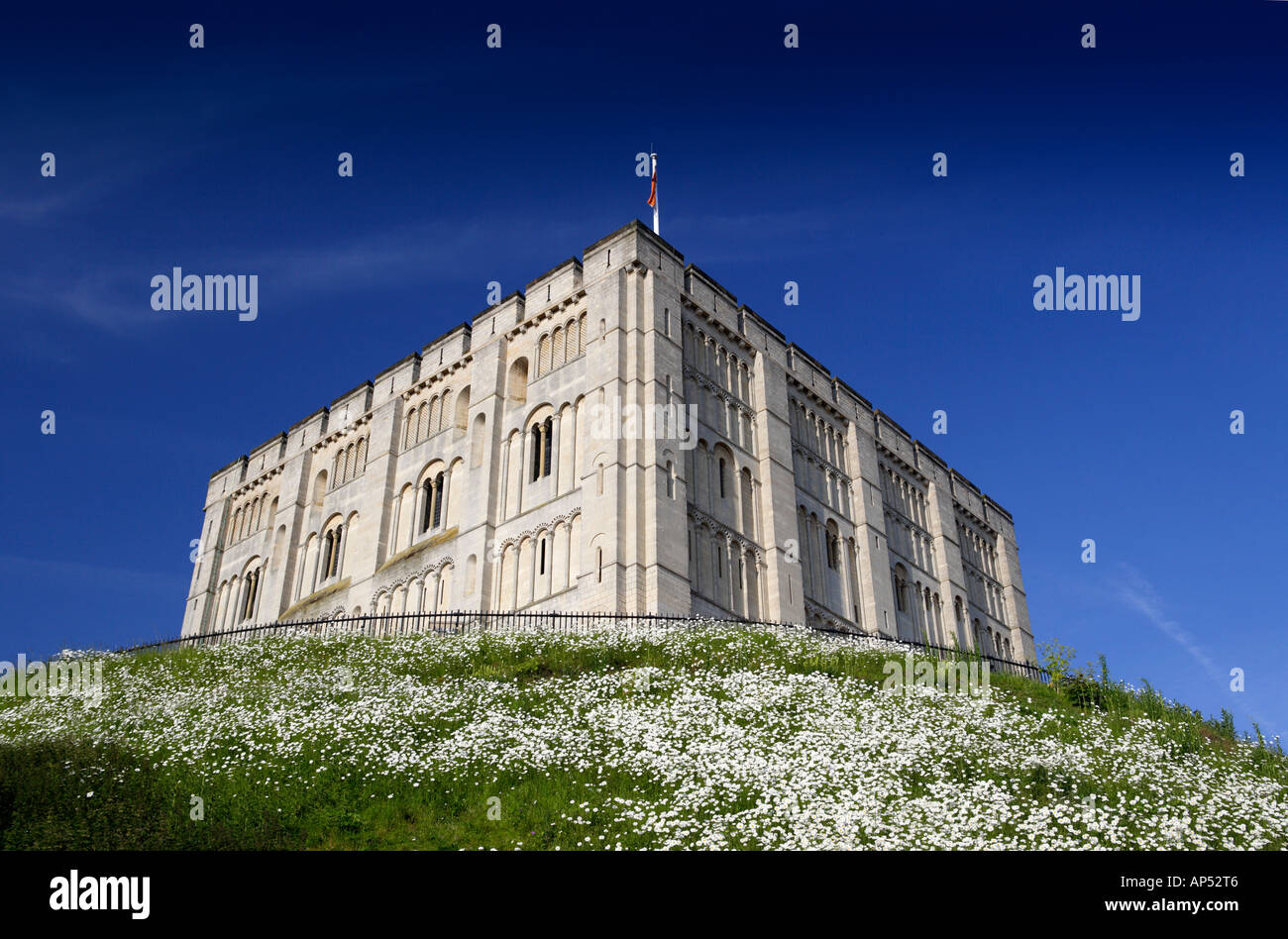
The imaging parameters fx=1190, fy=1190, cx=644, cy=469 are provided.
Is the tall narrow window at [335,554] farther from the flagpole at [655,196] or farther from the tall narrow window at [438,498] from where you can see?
the flagpole at [655,196]

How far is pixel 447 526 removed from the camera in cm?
4359

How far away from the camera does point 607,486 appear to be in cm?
3753

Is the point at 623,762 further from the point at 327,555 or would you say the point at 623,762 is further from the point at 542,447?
the point at 327,555

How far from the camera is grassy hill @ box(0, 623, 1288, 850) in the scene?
15.8 m

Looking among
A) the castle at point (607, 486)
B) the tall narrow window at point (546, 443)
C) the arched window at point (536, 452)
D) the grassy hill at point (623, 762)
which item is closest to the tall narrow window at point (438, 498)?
Answer: the castle at point (607, 486)

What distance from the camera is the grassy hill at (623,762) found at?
623 inches

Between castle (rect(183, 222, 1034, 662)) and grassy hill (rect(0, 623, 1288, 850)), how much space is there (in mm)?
12366

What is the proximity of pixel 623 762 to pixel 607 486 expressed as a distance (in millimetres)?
19727

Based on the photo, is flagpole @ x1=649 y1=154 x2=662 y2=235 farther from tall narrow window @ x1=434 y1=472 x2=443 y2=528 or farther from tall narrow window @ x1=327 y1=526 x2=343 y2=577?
tall narrow window @ x1=327 y1=526 x2=343 y2=577

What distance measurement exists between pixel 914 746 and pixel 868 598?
1080 inches

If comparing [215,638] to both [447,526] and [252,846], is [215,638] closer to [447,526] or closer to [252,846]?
[447,526]

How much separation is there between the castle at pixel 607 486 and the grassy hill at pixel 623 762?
12366 mm


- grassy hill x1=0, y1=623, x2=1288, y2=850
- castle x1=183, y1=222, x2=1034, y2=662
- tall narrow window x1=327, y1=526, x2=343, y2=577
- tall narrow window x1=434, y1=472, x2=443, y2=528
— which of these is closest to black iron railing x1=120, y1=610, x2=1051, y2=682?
castle x1=183, y1=222, x2=1034, y2=662
